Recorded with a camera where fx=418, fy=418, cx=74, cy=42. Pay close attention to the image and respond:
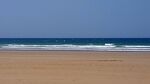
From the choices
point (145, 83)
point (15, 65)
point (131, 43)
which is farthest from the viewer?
point (131, 43)

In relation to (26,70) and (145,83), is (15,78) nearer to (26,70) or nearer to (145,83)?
(26,70)

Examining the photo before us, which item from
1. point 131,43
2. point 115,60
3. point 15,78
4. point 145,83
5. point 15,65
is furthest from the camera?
point 131,43

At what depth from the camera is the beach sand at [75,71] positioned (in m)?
5.27

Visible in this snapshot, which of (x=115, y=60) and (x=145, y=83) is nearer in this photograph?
(x=145, y=83)

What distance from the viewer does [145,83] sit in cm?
504

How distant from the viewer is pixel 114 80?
5.25 meters

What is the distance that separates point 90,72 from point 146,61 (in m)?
1.49

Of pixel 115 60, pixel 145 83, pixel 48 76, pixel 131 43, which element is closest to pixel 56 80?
pixel 48 76

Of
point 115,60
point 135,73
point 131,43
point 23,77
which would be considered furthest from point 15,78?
point 131,43

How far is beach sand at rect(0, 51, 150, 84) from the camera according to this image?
5.27 meters

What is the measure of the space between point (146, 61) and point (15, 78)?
250 centimetres

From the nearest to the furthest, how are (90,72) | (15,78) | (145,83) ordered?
(145,83)
(15,78)
(90,72)

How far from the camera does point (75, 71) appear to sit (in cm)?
593

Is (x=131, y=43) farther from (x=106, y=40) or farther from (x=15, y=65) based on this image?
(x=15, y=65)
